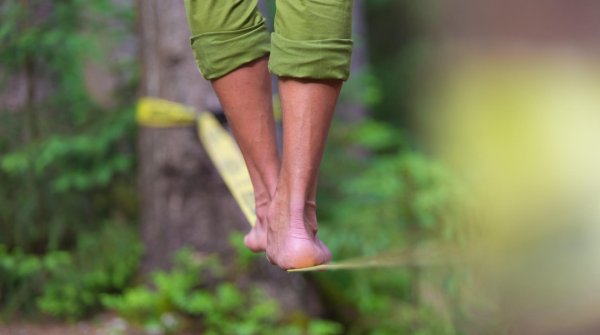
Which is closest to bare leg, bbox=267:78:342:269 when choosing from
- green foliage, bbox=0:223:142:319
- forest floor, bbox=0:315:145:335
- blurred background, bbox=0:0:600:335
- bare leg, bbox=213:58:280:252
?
bare leg, bbox=213:58:280:252

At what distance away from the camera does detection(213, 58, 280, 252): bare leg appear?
7.06 feet

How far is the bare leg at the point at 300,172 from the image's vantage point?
196cm

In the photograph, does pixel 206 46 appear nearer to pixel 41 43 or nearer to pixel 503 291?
pixel 503 291

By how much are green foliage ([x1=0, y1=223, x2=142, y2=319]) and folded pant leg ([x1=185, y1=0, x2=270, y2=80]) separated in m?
2.68

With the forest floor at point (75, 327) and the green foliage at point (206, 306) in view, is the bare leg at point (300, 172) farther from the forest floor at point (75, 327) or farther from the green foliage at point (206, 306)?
the forest floor at point (75, 327)

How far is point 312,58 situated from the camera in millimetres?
1904

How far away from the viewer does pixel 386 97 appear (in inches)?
389

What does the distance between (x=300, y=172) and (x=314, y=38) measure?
11.5 inches

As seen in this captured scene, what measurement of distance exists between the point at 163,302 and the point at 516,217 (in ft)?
11.8

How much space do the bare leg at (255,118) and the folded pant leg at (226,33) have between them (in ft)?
0.10

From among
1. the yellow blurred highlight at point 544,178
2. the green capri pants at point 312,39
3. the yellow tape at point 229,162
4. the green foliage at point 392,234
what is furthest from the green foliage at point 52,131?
the yellow blurred highlight at point 544,178

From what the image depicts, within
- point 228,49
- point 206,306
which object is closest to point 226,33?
point 228,49

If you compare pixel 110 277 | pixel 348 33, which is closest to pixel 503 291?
pixel 348 33

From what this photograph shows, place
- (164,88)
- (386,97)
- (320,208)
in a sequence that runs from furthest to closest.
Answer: (386,97) → (320,208) → (164,88)
